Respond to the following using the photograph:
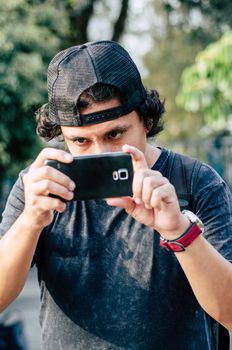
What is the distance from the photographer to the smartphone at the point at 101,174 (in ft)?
5.84

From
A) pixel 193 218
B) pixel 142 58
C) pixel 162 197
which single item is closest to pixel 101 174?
pixel 162 197

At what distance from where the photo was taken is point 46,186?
1714 mm

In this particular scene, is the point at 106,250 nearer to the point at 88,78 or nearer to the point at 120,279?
the point at 120,279

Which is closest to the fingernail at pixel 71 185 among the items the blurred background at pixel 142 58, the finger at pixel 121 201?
the finger at pixel 121 201

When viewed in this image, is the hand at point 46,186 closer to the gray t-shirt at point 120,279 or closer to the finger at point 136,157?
the finger at point 136,157

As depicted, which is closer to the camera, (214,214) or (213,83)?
(214,214)

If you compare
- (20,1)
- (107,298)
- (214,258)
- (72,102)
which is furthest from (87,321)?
(20,1)

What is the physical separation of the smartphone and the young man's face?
0.24m

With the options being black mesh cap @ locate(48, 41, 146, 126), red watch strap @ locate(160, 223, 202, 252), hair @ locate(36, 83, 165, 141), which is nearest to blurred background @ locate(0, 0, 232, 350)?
hair @ locate(36, 83, 165, 141)

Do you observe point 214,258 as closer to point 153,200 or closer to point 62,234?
point 153,200

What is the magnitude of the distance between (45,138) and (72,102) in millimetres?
530

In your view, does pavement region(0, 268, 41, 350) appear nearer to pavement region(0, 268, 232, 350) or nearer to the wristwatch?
pavement region(0, 268, 232, 350)

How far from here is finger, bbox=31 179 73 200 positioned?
172cm

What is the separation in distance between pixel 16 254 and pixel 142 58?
2132 centimetres
